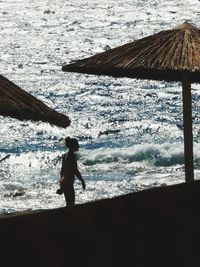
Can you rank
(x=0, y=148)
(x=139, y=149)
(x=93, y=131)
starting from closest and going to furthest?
(x=139, y=149) → (x=0, y=148) → (x=93, y=131)

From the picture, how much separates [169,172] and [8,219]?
2198 cm

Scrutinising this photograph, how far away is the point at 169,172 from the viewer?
26188mm

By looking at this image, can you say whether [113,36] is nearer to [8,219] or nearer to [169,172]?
[169,172]

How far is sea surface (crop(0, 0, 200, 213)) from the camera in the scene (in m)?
24.9

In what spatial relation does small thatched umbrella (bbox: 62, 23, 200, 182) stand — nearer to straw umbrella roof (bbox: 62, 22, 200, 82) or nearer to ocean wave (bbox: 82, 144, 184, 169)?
straw umbrella roof (bbox: 62, 22, 200, 82)

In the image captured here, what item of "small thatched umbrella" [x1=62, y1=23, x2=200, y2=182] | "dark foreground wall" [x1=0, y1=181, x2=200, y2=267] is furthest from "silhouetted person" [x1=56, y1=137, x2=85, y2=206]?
"dark foreground wall" [x1=0, y1=181, x2=200, y2=267]

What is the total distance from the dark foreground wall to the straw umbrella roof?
10.6 ft

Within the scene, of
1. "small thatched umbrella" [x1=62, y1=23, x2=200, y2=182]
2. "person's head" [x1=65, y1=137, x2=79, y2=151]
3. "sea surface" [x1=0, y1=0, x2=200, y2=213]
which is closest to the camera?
"small thatched umbrella" [x1=62, y1=23, x2=200, y2=182]

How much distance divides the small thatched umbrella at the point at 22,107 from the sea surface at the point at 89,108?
54 cm

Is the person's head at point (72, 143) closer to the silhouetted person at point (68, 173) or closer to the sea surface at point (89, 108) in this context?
the silhouetted person at point (68, 173)

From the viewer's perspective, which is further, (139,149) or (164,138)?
(164,138)

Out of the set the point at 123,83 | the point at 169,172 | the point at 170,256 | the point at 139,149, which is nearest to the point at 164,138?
the point at 139,149

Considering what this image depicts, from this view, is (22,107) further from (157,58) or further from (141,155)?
(141,155)

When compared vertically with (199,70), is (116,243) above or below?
below
